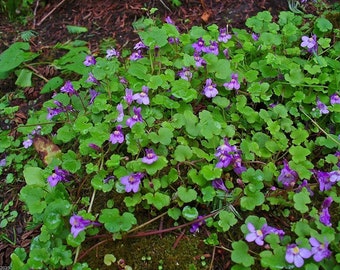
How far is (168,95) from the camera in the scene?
2947 millimetres

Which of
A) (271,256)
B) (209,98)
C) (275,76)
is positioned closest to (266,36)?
(275,76)

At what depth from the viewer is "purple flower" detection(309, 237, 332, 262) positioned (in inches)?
83.0

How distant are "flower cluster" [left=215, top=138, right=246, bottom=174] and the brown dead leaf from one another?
1.03 meters

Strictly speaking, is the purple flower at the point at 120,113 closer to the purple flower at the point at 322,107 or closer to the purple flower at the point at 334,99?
the purple flower at the point at 322,107

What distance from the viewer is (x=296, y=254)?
211 cm

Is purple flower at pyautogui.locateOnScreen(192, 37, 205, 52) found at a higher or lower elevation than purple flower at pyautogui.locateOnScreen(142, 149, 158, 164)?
higher

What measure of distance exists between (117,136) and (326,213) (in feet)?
3.94

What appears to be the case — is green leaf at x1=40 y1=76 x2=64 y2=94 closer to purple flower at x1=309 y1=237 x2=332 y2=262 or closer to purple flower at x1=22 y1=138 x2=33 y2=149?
purple flower at x1=22 y1=138 x2=33 y2=149

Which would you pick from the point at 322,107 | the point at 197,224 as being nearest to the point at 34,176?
the point at 197,224

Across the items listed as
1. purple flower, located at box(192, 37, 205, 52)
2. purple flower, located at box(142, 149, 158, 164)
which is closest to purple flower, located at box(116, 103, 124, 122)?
purple flower, located at box(142, 149, 158, 164)

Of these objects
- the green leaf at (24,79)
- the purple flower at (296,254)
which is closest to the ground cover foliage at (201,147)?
the purple flower at (296,254)

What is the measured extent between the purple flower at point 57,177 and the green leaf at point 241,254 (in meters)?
1.01

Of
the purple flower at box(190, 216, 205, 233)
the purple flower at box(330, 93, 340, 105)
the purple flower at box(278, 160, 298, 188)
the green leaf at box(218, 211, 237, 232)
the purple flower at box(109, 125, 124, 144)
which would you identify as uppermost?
the purple flower at box(109, 125, 124, 144)

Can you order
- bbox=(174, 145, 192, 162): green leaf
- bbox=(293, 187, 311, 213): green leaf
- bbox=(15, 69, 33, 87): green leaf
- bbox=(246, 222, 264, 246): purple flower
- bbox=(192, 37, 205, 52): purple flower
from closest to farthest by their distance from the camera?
bbox=(246, 222, 264, 246): purple flower < bbox=(293, 187, 311, 213): green leaf < bbox=(174, 145, 192, 162): green leaf < bbox=(192, 37, 205, 52): purple flower < bbox=(15, 69, 33, 87): green leaf
